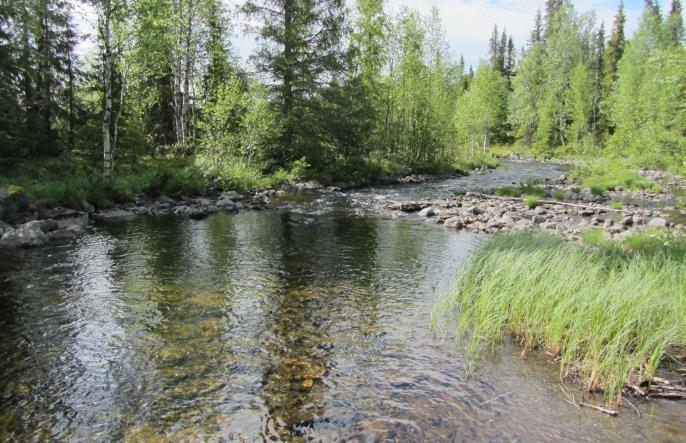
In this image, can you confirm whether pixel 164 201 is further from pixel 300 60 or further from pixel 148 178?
pixel 300 60

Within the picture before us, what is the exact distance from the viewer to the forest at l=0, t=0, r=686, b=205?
23.5 m

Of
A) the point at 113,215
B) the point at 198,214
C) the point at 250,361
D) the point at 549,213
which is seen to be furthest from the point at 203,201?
the point at 250,361

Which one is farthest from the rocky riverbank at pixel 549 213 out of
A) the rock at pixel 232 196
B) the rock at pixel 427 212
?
the rock at pixel 232 196

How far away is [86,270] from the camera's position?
11.9m

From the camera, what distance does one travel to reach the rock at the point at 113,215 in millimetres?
19322

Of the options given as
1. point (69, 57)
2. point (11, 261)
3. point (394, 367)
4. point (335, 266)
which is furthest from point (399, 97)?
point (394, 367)

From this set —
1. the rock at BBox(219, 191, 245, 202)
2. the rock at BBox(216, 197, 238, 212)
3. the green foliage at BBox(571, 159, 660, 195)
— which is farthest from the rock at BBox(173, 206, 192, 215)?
the green foliage at BBox(571, 159, 660, 195)

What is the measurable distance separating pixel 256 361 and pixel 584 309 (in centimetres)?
516

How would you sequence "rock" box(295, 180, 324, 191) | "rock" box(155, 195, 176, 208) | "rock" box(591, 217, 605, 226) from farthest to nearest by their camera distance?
1. "rock" box(295, 180, 324, 191)
2. "rock" box(155, 195, 176, 208)
3. "rock" box(591, 217, 605, 226)

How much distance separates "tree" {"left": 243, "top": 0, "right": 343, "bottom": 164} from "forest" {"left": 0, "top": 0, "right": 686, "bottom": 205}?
0.36 feet

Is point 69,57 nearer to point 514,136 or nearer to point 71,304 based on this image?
point 71,304

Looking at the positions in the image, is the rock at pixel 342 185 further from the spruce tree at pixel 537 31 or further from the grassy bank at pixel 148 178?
the spruce tree at pixel 537 31

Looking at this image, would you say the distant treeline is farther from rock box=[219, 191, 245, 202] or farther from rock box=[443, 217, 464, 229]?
rock box=[443, 217, 464, 229]

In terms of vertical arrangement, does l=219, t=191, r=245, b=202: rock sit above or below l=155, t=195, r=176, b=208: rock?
above
